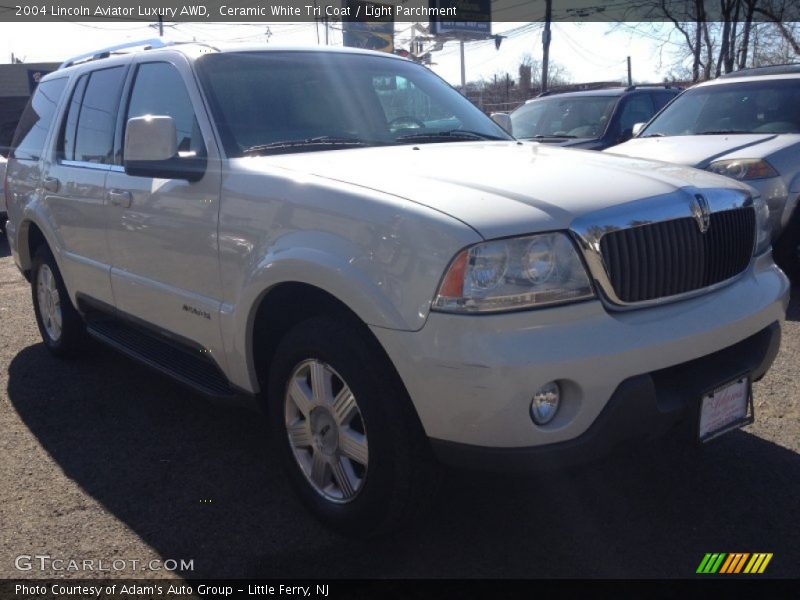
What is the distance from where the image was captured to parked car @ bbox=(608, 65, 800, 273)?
6.28 m

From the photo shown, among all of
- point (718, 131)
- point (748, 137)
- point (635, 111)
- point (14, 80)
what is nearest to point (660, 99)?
point (635, 111)

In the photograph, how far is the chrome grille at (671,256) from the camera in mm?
2662

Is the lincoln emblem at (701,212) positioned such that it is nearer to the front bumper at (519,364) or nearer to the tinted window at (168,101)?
the front bumper at (519,364)

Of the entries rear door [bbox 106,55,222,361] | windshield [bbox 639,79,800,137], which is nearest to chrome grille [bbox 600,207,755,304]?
rear door [bbox 106,55,222,361]

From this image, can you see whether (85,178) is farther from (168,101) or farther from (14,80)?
(14,80)

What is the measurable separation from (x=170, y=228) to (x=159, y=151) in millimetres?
388

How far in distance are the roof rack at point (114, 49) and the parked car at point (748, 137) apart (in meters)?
4.08

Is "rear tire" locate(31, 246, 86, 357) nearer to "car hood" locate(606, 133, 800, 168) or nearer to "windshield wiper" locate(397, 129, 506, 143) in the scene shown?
"windshield wiper" locate(397, 129, 506, 143)

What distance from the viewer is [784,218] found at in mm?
6285

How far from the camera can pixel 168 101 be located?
3920mm

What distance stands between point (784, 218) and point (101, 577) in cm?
552

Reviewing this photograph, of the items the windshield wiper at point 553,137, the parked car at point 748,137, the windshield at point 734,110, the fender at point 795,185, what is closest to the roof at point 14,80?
the windshield wiper at point 553,137

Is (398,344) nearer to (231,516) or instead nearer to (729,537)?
(231,516)

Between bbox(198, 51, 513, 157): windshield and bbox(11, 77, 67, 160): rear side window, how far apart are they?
1998 millimetres
